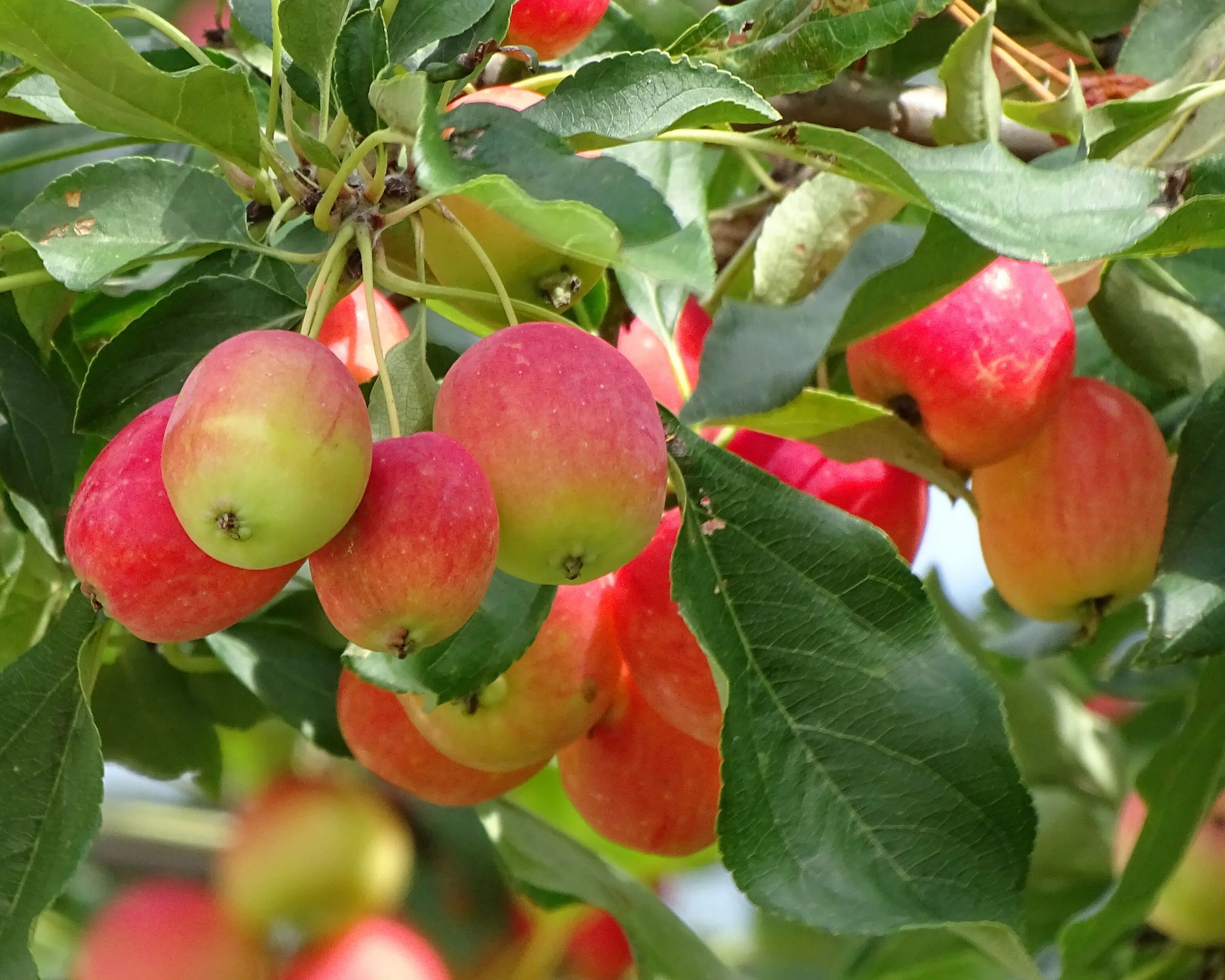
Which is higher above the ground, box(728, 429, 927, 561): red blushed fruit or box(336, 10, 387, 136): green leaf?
box(336, 10, 387, 136): green leaf

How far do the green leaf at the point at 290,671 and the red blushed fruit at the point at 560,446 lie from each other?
1.55 ft

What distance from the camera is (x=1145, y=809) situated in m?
1.09

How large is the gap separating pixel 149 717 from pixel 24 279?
1.63 ft

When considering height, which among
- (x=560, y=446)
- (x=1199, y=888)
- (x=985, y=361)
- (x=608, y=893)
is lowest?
(x=1199, y=888)

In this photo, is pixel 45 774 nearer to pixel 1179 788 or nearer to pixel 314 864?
pixel 314 864

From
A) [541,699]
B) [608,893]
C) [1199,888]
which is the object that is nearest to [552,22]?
[541,699]

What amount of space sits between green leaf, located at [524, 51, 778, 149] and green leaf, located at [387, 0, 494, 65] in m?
0.08

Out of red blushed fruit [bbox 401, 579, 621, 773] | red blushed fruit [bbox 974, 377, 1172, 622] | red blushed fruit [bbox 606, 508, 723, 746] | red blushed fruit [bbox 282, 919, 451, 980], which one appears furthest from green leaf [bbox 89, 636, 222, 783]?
red blushed fruit [bbox 974, 377, 1172, 622]

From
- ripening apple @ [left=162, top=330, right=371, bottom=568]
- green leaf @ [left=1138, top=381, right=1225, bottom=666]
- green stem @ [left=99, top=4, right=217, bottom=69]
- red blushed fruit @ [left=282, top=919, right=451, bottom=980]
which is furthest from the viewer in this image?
red blushed fruit @ [left=282, top=919, right=451, bottom=980]

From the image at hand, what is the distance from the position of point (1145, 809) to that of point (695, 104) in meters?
0.75

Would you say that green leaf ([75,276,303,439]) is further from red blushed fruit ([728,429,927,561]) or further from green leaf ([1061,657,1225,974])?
green leaf ([1061,657,1225,974])

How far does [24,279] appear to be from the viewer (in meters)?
0.72

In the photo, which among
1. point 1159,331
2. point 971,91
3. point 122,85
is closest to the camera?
point 122,85

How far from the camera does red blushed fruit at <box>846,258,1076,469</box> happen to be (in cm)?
90
